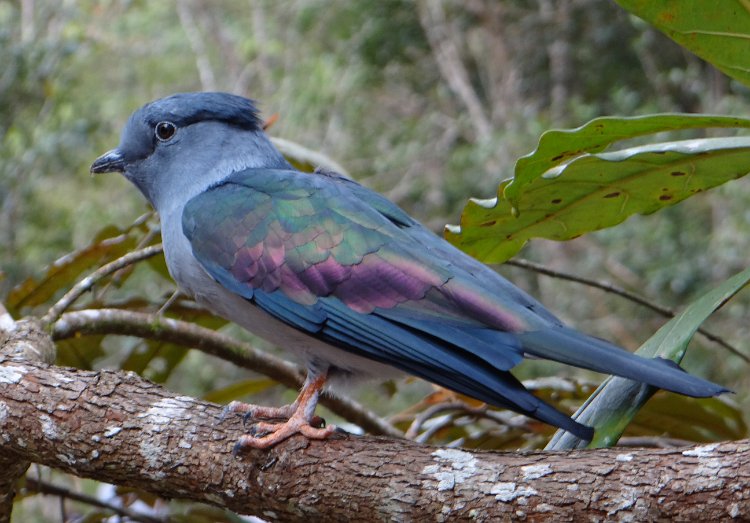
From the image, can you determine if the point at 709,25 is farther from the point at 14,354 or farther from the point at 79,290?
the point at 14,354

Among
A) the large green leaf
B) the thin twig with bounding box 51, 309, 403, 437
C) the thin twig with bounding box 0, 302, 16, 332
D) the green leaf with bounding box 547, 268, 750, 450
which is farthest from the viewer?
the thin twig with bounding box 51, 309, 403, 437

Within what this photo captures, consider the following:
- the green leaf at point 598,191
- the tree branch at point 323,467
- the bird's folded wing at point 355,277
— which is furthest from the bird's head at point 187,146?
the tree branch at point 323,467

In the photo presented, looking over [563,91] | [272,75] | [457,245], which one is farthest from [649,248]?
[457,245]

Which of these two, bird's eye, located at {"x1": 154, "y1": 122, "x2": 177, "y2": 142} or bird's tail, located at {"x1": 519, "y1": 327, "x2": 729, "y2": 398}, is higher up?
bird's eye, located at {"x1": 154, "y1": 122, "x2": 177, "y2": 142}

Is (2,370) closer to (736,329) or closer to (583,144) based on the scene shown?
(583,144)

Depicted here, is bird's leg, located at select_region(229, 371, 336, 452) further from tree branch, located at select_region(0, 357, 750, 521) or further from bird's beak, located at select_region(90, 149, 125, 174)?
bird's beak, located at select_region(90, 149, 125, 174)

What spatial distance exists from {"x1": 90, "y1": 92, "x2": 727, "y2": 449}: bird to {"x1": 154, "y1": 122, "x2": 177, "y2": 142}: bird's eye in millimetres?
123

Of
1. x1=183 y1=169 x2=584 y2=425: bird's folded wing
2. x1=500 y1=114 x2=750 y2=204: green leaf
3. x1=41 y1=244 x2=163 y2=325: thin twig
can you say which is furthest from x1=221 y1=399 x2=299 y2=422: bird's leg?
x1=500 y1=114 x2=750 y2=204: green leaf

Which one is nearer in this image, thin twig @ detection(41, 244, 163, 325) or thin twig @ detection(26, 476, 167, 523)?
thin twig @ detection(41, 244, 163, 325)

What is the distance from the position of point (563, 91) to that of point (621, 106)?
2.55 m

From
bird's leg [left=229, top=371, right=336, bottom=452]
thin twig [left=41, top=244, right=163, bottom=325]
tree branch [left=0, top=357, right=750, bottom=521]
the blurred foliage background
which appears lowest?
tree branch [left=0, top=357, right=750, bottom=521]

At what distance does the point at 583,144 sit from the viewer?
8.92 feet

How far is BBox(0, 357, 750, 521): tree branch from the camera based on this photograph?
209cm

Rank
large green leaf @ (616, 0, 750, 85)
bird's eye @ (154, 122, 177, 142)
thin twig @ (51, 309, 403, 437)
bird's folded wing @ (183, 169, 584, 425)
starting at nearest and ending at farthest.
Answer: bird's folded wing @ (183, 169, 584, 425) → large green leaf @ (616, 0, 750, 85) → thin twig @ (51, 309, 403, 437) → bird's eye @ (154, 122, 177, 142)
